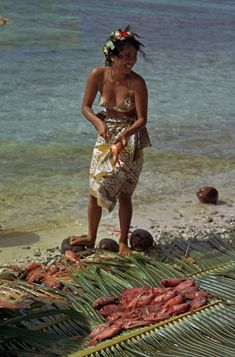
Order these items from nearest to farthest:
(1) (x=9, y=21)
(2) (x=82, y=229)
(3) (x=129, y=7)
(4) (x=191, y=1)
Result: (2) (x=82, y=229) → (1) (x=9, y=21) → (3) (x=129, y=7) → (4) (x=191, y=1)

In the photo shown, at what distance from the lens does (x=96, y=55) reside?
18688 mm

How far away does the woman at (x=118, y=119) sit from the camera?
5.02m

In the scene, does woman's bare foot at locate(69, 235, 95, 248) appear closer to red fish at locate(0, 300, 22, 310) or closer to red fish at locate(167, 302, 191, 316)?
red fish at locate(0, 300, 22, 310)

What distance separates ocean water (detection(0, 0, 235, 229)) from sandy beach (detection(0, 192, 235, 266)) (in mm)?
207

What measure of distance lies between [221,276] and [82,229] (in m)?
2.74

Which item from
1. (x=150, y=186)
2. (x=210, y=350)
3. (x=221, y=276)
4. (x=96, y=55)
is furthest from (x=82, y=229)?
(x=96, y=55)

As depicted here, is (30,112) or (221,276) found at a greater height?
(221,276)

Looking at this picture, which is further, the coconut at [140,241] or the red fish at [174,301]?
the coconut at [140,241]

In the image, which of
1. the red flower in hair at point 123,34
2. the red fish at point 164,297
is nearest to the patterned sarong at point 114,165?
the red flower in hair at point 123,34

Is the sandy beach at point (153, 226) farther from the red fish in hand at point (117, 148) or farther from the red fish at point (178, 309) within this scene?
the red fish at point (178, 309)

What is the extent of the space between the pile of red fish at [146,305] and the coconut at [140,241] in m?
1.67

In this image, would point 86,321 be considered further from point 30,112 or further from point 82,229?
point 30,112

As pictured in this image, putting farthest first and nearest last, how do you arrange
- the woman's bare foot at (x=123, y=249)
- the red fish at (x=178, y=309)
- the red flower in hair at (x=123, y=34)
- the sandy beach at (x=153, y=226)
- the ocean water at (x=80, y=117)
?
the ocean water at (x=80, y=117) < the sandy beach at (x=153, y=226) < the woman's bare foot at (x=123, y=249) < the red flower in hair at (x=123, y=34) < the red fish at (x=178, y=309)

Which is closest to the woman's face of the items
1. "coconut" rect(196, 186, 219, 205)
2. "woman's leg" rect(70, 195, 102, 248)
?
"woman's leg" rect(70, 195, 102, 248)
